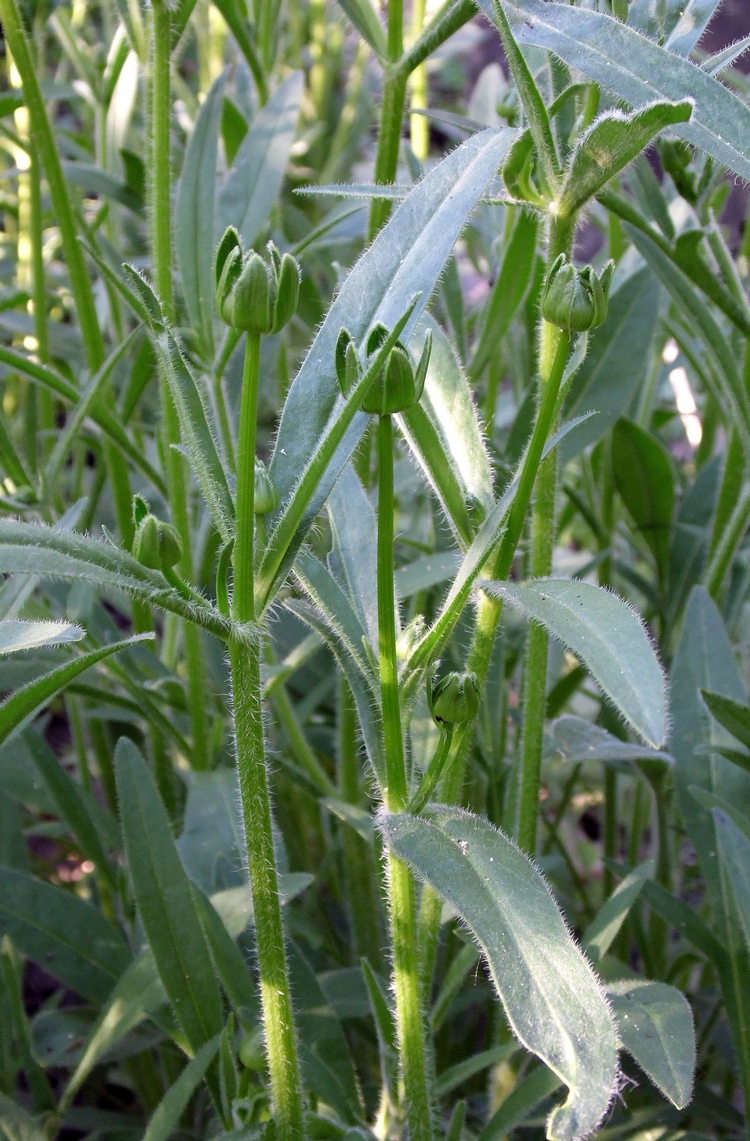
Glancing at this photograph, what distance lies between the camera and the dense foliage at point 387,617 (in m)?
0.38

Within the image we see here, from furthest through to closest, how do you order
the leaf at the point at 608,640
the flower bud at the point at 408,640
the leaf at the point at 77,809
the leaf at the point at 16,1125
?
1. the leaf at the point at 77,809
2. the leaf at the point at 16,1125
3. the flower bud at the point at 408,640
4. the leaf at the point at 608,640

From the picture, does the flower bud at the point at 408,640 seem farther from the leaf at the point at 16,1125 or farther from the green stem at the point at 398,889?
the leaf at the point at 16,1125

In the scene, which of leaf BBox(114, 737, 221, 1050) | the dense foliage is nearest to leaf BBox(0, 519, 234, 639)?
the dense foliage

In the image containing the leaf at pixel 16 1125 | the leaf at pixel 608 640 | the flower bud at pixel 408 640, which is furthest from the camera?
the leaf at pixel 16 1125

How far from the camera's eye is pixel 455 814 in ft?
1.36

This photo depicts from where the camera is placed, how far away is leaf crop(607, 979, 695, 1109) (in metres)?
0.45

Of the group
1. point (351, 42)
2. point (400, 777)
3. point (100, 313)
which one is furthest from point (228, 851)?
point (351, 42)

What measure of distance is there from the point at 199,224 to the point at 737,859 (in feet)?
1.55

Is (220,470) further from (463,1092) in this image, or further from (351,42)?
(351,42)

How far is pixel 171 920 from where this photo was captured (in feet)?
1.81

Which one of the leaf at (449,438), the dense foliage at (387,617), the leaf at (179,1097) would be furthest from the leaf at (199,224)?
the leaf at (179,1097)

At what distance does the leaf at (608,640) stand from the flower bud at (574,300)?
10 cm

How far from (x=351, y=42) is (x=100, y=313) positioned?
1.48 m

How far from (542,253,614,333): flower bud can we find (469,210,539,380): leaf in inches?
9.2
